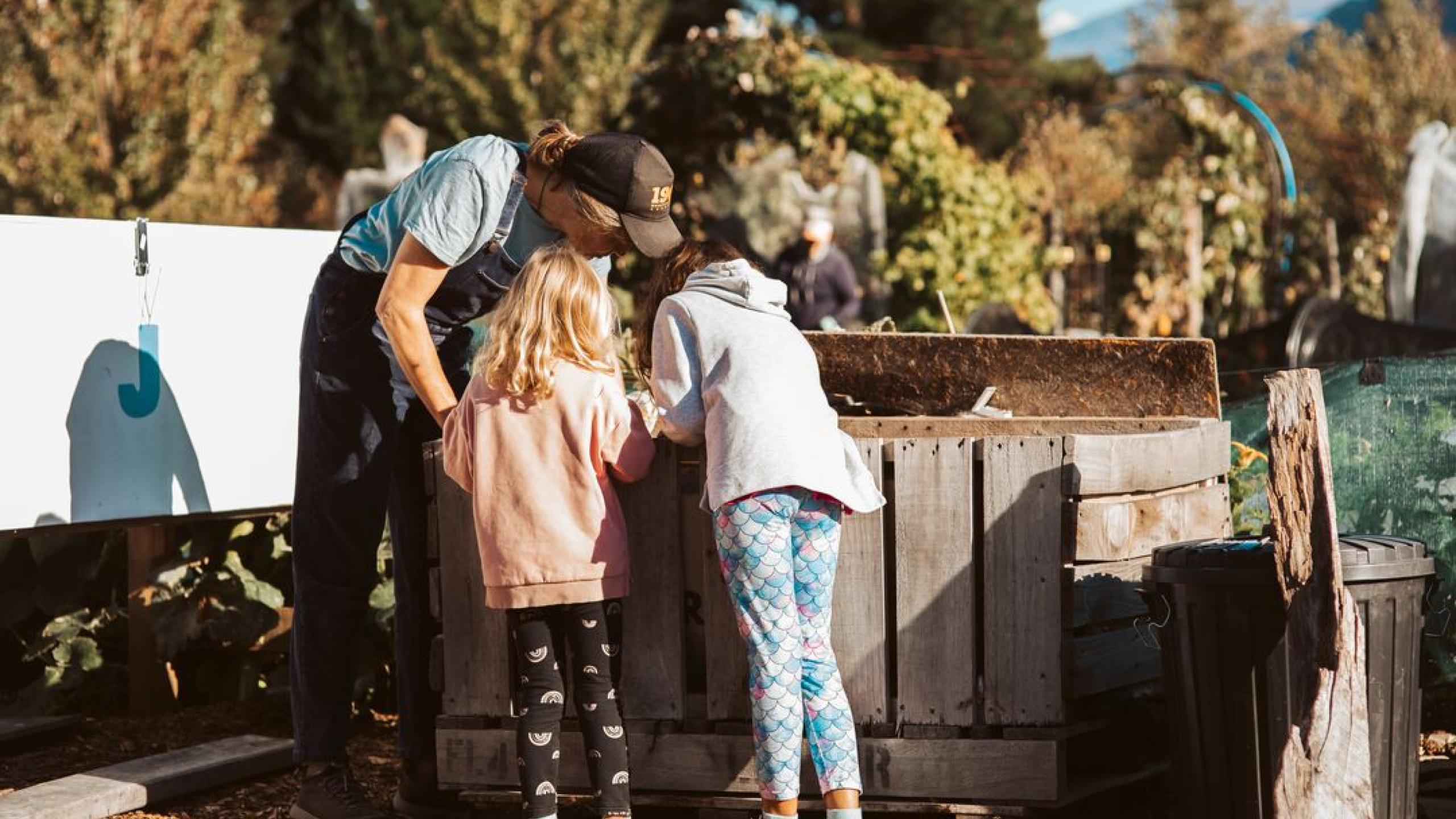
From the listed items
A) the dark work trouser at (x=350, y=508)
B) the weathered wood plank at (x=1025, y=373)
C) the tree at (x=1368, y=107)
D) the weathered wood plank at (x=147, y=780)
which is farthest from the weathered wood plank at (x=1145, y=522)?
the tree at (x=1368, y=107)

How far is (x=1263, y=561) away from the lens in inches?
123

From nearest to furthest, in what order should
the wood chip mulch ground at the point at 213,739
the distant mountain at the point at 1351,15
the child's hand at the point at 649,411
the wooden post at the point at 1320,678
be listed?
the wooden post at the point at 1320,678, the child's hand at the point at 649,411, the wood chip mulch ground at the point at 213,739, the distant mountain at the point at 1351,15

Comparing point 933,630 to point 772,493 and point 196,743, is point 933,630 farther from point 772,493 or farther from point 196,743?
point 196,743

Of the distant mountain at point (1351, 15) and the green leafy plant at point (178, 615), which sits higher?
the distant mountain at point (1351, 15)

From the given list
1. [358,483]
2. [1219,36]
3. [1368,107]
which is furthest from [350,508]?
[1219,36]

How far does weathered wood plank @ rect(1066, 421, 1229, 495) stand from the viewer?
3395 millimetres

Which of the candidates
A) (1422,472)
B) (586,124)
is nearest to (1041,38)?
(586,124)

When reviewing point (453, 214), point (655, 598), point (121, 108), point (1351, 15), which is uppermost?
point (1351, 15)

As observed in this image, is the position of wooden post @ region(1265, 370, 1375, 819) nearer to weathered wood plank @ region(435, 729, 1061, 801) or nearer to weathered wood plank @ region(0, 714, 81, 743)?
weathered wood plank @ region(435, 729, 1061, 801)

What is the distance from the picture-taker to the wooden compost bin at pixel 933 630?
11.2ft

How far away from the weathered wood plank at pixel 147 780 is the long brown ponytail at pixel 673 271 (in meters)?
1.61

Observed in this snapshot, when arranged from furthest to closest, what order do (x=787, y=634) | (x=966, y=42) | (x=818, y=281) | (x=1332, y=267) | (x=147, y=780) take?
(x=966, y=42) → (x=1332, y=267) → (x=818, y=281) → (x=147, y=780) → (x=787, y=634)

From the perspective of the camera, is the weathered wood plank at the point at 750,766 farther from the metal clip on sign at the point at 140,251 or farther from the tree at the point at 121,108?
the tree at the point at 121,108

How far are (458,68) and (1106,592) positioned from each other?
19381 mm
